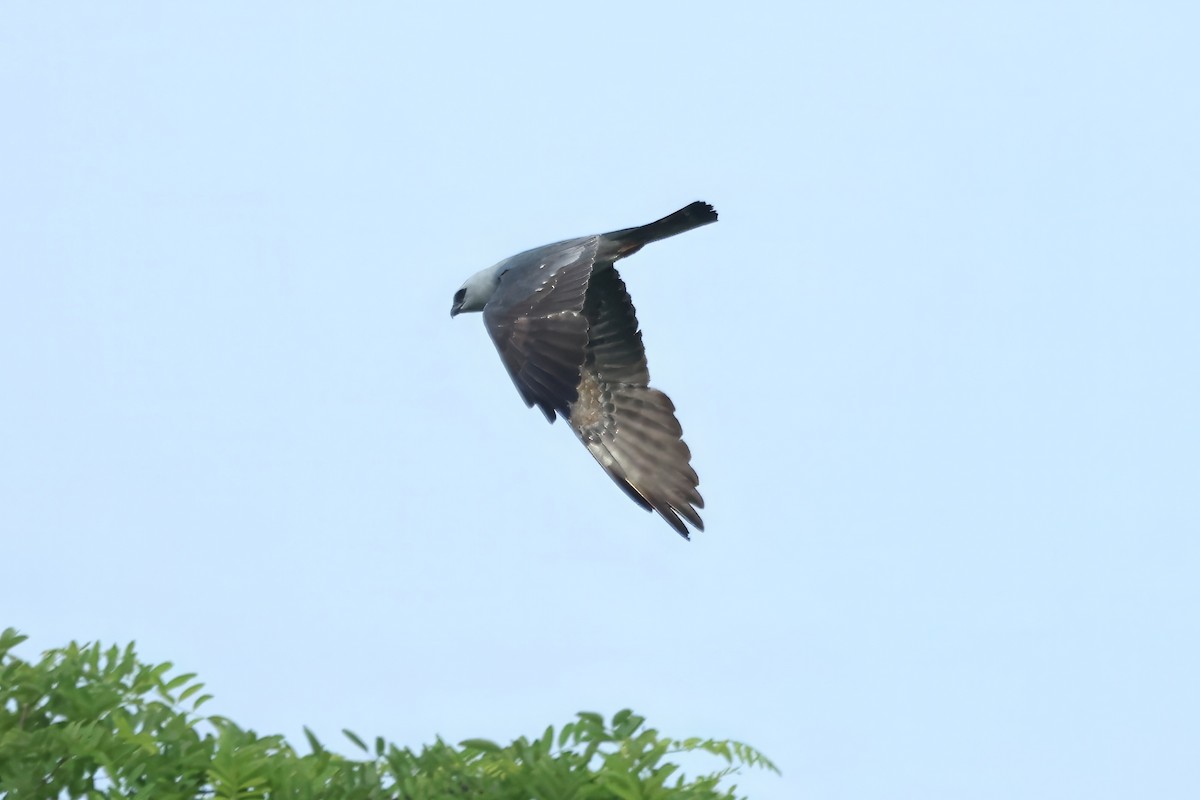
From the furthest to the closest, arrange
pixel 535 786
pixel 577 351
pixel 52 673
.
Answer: pixel 577 351, pixel 52 673, pixel 535 786

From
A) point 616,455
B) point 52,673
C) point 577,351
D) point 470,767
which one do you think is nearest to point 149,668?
point 52,673

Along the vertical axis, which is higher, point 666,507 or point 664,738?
point 666,507

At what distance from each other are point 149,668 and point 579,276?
15.3 feet

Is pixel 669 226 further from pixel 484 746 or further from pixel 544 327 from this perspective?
pixel 484 746

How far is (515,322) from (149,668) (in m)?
4.06

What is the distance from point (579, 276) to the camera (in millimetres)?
8852

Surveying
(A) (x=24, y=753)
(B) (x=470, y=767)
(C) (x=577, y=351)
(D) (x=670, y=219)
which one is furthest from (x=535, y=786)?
(D) (x=670, y=219)

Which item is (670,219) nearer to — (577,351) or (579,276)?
(579,276)

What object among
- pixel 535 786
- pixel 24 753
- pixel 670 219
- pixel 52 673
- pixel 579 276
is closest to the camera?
pixel 535 786

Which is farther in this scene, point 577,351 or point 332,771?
point 577,351

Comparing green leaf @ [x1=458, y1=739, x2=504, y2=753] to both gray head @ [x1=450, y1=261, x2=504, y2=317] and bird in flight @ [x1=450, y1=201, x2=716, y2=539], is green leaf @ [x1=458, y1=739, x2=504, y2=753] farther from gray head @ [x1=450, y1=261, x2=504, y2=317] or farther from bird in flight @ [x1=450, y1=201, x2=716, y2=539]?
gray head @ [x1=450, y1=261, x2=504, y2=317]


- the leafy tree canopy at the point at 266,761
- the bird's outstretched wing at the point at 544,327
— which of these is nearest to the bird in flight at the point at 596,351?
the bird's outstretched wing at the point at 544,327

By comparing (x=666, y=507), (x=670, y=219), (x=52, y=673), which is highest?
(x=670, y=219)

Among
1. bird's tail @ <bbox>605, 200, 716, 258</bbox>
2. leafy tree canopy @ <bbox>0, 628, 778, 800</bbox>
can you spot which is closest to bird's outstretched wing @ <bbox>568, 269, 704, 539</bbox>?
bird's tail @ <bbox>605, 200, 716, 258</bbox>
